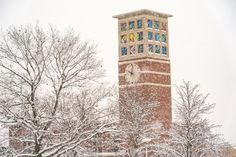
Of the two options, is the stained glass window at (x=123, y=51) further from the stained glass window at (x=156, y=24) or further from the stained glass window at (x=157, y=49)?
the stained glass window at (x=156, y=24)

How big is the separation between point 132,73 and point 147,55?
3071 millimetres

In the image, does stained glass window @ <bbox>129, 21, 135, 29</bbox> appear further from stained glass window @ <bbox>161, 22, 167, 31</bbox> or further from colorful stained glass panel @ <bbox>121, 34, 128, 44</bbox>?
stained glass window @ <bbox>161, 22, 167, 31</bbox>

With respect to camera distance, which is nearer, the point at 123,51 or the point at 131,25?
the point at 131,25

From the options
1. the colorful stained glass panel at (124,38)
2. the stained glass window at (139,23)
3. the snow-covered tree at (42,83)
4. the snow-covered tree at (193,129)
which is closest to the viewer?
the snow-covered tree at (42,83)

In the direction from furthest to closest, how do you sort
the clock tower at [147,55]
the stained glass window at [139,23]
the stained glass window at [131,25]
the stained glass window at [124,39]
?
the stained glass window at [124,39] < the stained glass window at [131,25] < the stained glass window at [139,23] < the clock tower at [147,55]

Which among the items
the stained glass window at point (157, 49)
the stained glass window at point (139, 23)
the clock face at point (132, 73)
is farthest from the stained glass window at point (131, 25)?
the clock face at point (132, 73)

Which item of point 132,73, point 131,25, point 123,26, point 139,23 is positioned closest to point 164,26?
point 139,23

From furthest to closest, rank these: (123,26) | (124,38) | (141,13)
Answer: (123,26) → (124,38) → (141,13)

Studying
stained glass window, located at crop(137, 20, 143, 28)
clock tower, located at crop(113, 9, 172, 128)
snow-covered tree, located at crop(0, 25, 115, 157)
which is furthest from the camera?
stained glass window, located at crop(137, 20, 143, 28)

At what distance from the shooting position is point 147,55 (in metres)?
80.9

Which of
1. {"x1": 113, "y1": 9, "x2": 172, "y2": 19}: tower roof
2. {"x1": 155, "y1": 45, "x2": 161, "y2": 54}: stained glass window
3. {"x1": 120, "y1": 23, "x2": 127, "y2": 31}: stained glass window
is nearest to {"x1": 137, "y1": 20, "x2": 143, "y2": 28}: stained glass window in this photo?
{"x1": 113, "y1": 9, "x2": 172, "y2": 19}: tower roof

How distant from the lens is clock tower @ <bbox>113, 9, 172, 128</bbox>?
80.4m

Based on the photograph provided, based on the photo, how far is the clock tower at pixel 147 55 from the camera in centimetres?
8044

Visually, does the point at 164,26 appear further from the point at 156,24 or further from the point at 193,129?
the point at 193,129
